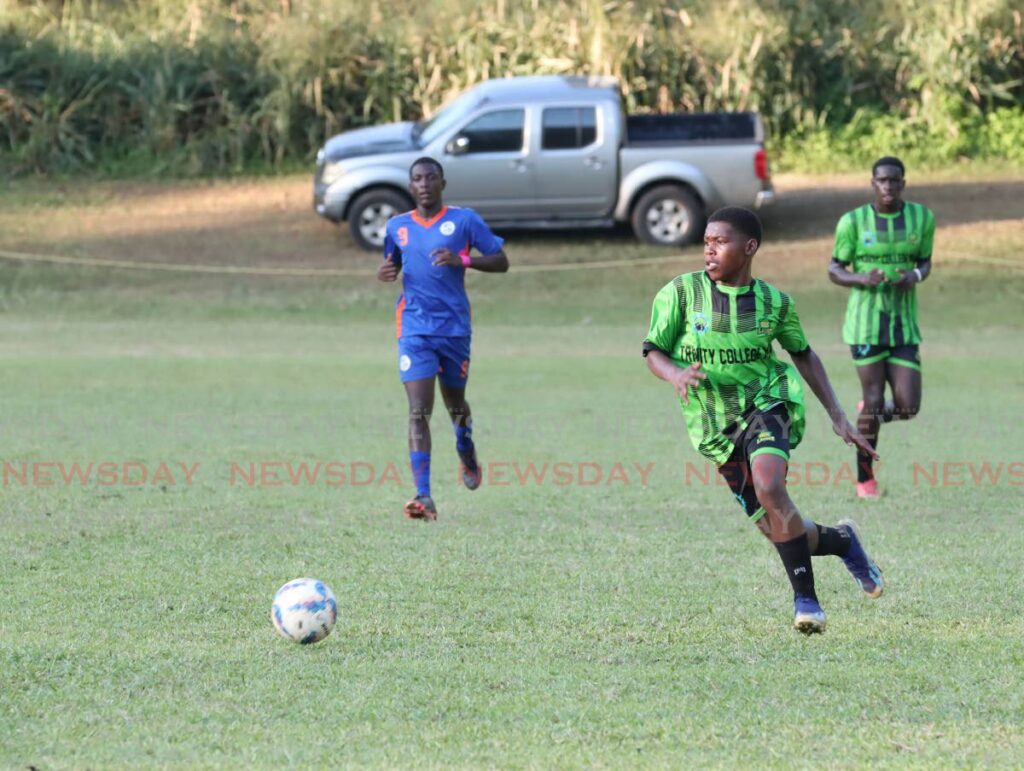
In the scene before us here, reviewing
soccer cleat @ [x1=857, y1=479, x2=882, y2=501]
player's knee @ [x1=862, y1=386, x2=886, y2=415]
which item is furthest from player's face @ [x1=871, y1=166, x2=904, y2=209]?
soccer cleat @ [x1=857, y1=479, x2=882, y2=501]

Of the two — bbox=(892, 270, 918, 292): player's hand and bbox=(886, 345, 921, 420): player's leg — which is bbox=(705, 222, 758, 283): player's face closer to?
bbox=(892, 270, 918, 292): player's hand

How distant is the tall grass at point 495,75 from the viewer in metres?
28.0

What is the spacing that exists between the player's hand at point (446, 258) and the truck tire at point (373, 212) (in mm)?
13680

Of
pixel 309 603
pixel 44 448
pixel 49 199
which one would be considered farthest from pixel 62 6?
pixel 309 603

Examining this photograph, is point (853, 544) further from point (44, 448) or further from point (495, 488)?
point (44, 448)

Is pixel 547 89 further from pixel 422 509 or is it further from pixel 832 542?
pixel 832 542

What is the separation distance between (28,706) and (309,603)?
118 centimetres

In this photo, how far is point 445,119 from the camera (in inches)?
947

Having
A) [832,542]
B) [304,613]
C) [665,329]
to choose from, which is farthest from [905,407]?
[304,613]

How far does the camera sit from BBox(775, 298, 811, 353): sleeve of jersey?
6648 millimetres

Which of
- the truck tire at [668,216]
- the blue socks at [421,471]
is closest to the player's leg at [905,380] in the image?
the blue socks at [421,471]

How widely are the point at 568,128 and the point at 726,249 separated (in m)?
17.5

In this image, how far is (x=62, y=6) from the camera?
32438mm

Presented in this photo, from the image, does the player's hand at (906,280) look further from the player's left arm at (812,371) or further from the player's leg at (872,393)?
the player's left arm at (812,371)
